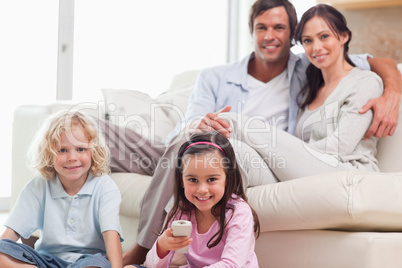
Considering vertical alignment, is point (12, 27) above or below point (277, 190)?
above

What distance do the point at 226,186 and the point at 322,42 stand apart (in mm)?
844

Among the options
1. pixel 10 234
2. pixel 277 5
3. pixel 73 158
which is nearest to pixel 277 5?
pixel 277 5

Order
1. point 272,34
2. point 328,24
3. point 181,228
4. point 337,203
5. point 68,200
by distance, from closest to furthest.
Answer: point 181,228, point 337,203, point 68,200, point 328,24, point 272,34

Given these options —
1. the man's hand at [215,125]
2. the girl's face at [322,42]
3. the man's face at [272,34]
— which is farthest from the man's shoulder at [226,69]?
the man's hand at [215,125]

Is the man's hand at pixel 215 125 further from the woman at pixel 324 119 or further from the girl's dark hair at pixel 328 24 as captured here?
the girl's dark hair at pixel 328 24

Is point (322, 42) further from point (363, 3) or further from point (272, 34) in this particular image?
point (363, 3)

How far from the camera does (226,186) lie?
1639mm

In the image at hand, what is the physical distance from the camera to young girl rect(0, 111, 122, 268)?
5.82 feet

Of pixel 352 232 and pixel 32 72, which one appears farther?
pixel 32 72

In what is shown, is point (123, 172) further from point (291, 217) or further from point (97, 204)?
point (291, 217)

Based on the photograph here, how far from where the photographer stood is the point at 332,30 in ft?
7.07

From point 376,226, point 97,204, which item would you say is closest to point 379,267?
point 376,226

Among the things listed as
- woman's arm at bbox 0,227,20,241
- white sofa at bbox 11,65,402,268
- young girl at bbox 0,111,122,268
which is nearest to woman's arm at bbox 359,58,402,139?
white sofa at bbox 11,65,402,268

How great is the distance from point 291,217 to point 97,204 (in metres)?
0.65
